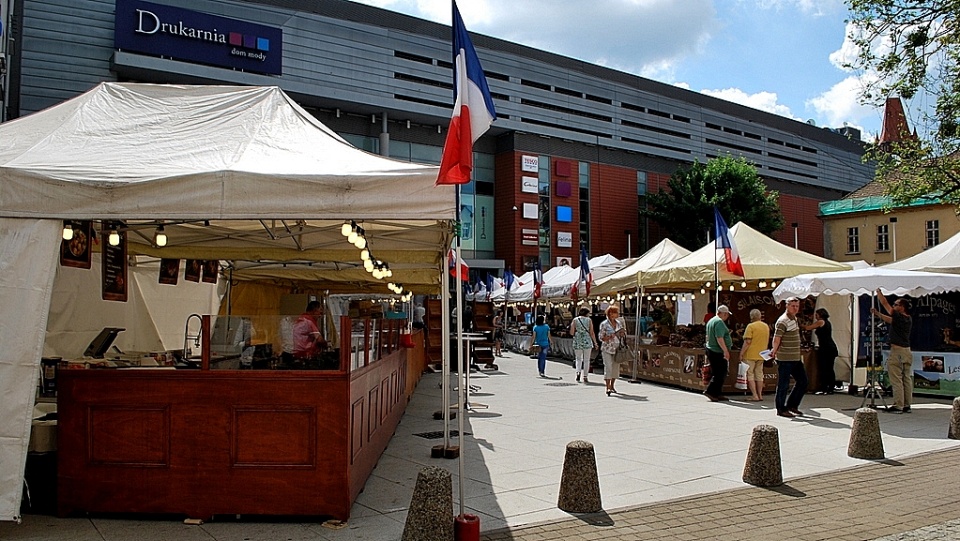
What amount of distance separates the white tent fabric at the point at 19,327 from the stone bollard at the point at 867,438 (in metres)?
8.46

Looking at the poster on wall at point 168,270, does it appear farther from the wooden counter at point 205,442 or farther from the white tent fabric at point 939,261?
the white tent fabric at point 939,261

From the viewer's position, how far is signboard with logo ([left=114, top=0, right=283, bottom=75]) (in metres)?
37.0

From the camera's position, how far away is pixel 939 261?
54.4 feet

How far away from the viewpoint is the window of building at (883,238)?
5159cm

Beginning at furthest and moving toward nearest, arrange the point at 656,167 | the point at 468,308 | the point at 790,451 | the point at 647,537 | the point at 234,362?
the point at 656,167 → the point at 468,308 → the point at 790,451 → the point at 234,362 → the point at 647,537

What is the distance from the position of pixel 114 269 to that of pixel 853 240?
5564cm

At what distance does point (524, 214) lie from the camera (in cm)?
5044

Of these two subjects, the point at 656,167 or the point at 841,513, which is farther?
the point at 656,167

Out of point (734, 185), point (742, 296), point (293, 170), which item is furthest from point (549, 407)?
point (734, 185)

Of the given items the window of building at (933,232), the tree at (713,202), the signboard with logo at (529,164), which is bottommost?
the window of building at (933,232)

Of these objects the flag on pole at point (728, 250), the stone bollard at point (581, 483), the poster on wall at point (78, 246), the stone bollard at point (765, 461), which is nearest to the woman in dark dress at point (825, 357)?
the flag on pole at point (728, 250)

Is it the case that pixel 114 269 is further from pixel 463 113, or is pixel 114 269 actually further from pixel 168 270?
pixel 463 113

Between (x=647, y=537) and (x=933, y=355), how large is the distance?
11182 mm

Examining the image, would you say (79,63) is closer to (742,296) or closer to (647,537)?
(742,296)
